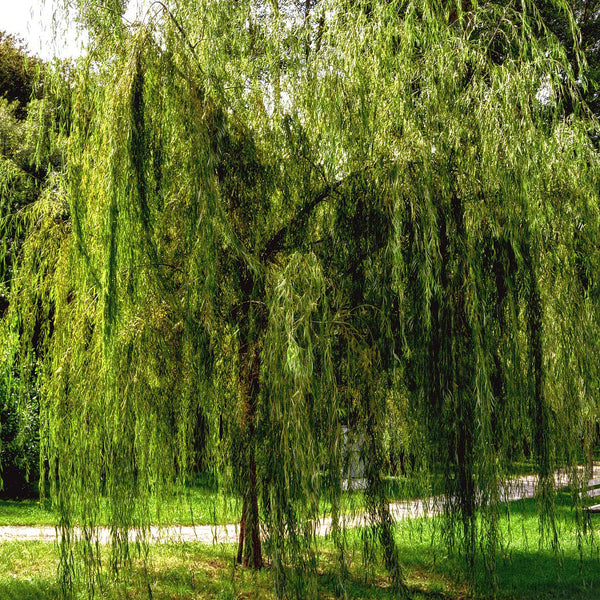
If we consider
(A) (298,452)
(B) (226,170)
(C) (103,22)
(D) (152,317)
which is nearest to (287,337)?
(A) (298,452)

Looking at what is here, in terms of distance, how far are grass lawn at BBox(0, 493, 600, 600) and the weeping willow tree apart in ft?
4.21

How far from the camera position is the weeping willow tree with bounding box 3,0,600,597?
4.33 meters

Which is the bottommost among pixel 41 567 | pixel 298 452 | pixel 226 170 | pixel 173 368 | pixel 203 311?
pixel 41 567

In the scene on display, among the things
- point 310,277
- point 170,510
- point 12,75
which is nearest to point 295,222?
point 310,277

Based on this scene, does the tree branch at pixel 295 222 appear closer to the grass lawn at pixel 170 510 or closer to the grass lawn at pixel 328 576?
the grass lawn at pixel 170 510

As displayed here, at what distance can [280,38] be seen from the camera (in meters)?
5.50

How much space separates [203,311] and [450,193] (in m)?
1.85

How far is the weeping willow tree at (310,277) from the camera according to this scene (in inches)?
171

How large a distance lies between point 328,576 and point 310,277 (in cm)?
369

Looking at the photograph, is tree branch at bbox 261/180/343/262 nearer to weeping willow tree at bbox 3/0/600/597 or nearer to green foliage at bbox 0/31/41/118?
weeping willow tree at bbox 3/0/600/597

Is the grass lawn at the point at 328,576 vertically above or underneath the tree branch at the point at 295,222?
underneath

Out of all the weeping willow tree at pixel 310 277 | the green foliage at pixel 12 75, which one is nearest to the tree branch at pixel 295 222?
the weeping willow tree at pixel 310 277

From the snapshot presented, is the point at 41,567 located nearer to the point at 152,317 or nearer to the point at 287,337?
the point at 152,317

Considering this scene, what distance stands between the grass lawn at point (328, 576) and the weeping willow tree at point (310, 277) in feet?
4.21
